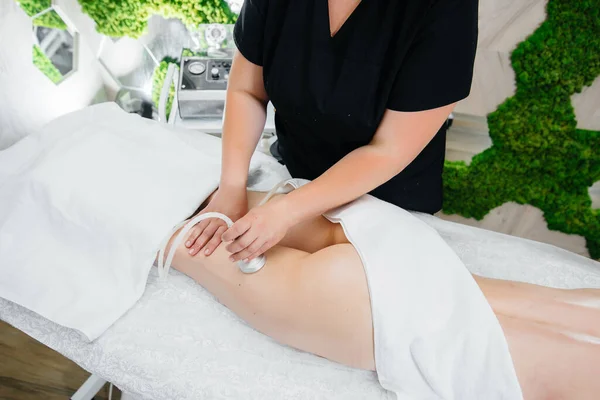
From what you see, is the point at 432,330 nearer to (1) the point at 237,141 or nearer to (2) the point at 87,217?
(1) the point at 237,141

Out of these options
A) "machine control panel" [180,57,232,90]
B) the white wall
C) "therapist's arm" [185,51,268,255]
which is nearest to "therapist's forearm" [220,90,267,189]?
"therapist's arm" [185,51,268,255]

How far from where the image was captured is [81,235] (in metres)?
0.98

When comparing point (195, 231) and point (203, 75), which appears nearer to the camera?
point (195, 231)

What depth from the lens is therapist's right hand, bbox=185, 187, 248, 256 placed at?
975 millimetres

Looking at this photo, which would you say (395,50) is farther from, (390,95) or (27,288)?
(27,288)

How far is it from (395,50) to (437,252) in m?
0.40

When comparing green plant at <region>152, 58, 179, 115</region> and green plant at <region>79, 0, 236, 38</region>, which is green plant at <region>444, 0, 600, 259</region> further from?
green plant at <region>152, 58, 179, 115</region>

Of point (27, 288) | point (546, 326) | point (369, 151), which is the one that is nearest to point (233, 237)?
point (369, 151)

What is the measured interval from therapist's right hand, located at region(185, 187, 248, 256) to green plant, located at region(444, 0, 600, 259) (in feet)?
2.94

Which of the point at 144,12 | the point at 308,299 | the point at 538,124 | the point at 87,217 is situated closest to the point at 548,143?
the point at 538,124

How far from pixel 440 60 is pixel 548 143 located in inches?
34.7

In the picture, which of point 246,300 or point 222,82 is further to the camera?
point 222,82

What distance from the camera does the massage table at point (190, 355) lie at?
0.84 meters

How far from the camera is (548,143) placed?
1.46 metres
